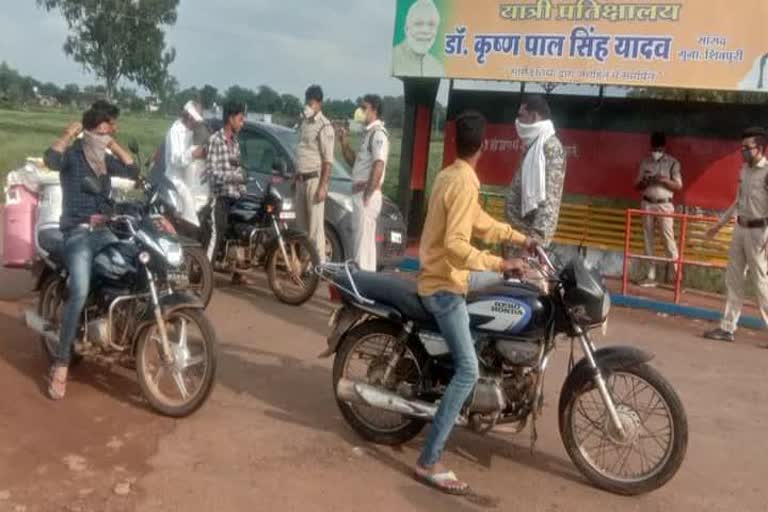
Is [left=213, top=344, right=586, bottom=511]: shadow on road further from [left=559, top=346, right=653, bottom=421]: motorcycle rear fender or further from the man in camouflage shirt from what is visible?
the man in camouflage shirt

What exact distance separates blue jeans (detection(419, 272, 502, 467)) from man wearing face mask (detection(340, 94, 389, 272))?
139 inches

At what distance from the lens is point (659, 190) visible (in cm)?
1099

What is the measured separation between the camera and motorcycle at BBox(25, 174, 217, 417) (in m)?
5.38

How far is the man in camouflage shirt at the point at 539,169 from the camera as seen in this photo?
6086mm

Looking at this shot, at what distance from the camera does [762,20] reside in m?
9.61

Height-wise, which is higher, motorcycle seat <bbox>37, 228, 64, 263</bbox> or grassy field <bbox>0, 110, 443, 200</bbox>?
grassy field <bbox>0, 110, 443, 200</bbox>

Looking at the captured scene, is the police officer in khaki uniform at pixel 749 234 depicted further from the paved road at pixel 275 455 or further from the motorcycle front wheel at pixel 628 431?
the motorcycle front wheel at pixel 628 431

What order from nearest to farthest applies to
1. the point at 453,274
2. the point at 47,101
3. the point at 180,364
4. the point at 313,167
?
the point at 453,274
the point at 180,364
the point at 313,167
the point at 47,101

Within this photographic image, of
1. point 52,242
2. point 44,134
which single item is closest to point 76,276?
point 52,242

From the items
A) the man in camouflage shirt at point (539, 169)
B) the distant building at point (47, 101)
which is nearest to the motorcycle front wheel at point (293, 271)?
the man in camouflage shirt at point (539, 169)

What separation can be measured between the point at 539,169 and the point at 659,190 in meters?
5.40

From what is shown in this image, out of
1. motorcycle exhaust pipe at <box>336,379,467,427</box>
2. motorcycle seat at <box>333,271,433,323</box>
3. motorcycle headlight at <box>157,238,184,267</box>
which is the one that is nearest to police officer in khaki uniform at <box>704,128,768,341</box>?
motorcycle seat at <box>333,271,433,323</box>

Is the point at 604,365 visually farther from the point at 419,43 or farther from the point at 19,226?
Result: the point at 419,43

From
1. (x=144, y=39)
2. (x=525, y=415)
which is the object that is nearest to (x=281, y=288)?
(x=525, y=415)
